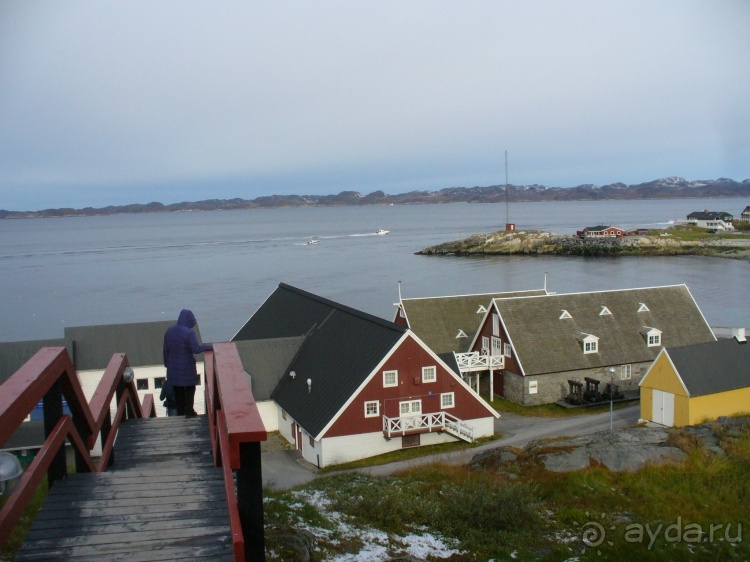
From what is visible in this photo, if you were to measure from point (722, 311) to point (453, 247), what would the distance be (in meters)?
69.6

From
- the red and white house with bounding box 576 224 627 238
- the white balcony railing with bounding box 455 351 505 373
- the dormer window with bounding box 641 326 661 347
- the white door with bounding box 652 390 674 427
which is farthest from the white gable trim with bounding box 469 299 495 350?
the red and white house with bounding box 576 224 627 238

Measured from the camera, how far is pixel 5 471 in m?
5.09

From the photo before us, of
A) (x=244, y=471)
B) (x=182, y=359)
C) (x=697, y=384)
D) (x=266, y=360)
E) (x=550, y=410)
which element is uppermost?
(x=244, y=471)

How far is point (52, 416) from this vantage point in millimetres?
5742

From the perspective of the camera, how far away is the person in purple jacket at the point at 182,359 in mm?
9688

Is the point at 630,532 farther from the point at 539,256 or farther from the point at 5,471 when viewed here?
the point at 539,256

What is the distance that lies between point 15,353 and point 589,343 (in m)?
27.8

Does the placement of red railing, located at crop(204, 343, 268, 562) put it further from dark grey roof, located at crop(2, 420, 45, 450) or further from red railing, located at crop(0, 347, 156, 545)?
dark grey roof, located at crop(2, 420, 45, 450)

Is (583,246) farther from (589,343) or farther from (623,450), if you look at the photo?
(623,450)

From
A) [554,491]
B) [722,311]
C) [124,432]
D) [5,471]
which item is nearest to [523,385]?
[554,491]

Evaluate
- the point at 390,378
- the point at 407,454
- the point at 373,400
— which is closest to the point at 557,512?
the point at 407,454

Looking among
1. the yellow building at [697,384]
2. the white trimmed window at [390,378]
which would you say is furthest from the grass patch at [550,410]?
the white trimmed window at [390,378]

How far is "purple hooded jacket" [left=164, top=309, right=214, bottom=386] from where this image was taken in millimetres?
9680

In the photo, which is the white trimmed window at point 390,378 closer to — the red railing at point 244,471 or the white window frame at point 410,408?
the white window frame at point 410,408
